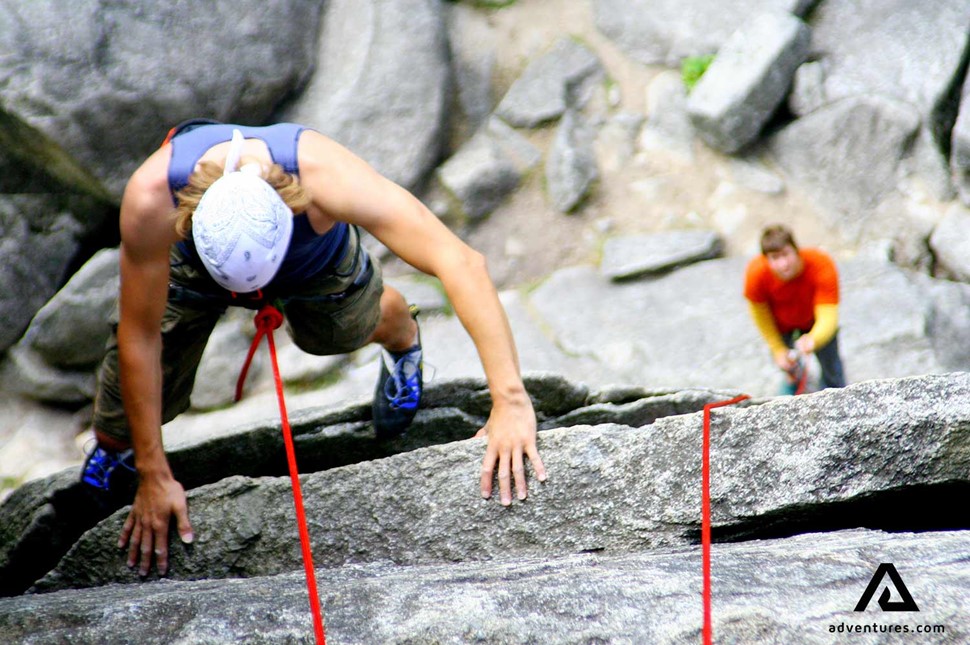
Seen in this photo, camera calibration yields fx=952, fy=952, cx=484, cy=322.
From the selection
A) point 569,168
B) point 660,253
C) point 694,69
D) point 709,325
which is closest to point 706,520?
point 709,325

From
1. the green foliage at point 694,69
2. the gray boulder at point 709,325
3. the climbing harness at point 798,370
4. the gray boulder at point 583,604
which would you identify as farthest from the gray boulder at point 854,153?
the gray boulder at point 583,604

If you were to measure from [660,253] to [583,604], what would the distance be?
231 inches

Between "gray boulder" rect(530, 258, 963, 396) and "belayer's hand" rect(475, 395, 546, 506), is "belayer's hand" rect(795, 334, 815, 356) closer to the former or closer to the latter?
"gray boulder" rect(530, 258, 963, 396)

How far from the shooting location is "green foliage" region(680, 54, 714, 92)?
823cm

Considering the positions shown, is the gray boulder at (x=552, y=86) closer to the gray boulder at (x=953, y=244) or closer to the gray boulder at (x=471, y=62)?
the gray boulder at (x=471, y=62)

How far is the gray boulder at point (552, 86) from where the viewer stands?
8.52 m

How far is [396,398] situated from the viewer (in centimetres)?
381

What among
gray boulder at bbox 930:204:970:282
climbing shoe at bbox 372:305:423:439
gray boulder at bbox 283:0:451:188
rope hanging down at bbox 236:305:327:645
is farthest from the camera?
gray boulder at bbox 283:0:451:188

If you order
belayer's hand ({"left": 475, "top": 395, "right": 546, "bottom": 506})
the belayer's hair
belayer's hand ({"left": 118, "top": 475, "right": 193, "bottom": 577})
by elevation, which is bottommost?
belayer's hand ({"left": 118, "top": 475, "right": 193, "bottom": 577})

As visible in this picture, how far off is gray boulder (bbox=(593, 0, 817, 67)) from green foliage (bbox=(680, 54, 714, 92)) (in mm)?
109

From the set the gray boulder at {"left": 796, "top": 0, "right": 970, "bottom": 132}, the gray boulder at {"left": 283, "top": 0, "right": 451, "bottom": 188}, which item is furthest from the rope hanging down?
the gray boulder at {"left": 796, "top": 0, "right": 970, "bottom": 132}

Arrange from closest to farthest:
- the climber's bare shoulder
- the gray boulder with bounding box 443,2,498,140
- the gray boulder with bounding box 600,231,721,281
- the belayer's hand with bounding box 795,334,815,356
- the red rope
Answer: the red rope < the climber's bare shoulder < the belayer's hand with bounding box 795,334,815,356 < the gray boulder with bounding box 600,231,721,281 < the gray boulder with bounding box 443,2,498,140

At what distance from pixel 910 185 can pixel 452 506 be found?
618cm

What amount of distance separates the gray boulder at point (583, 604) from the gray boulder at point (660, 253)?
5360 mm
